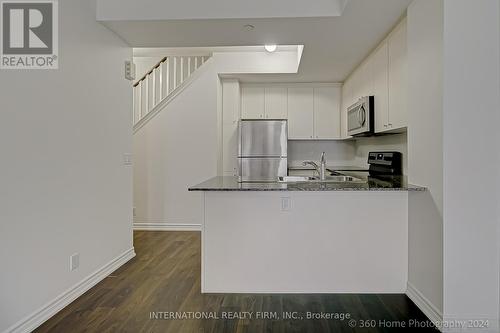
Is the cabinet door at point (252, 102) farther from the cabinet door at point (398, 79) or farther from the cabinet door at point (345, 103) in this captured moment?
the cabinet door at point (398, 79)

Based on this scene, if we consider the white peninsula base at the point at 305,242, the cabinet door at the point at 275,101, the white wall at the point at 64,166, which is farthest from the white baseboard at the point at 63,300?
the cabinet door at the point at 275,101

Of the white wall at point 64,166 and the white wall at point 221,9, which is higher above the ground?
the white wall at point 221,9

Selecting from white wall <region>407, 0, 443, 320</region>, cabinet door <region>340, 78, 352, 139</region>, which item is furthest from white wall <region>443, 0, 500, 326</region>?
cabinet door <region>340, 78, 352, 139</region>

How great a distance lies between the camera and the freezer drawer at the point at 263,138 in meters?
4.71

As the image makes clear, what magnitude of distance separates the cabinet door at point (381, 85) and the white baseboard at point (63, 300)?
299 cm

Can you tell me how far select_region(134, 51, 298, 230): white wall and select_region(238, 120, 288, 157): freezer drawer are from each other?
46 centimetres

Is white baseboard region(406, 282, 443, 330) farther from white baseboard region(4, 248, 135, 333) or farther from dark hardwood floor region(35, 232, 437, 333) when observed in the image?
white baseboard region(4, 248, 135, 333)

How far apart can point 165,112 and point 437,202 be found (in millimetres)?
3949

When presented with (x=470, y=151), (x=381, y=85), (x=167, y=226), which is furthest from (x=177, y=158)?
A: (x=470, y=151)

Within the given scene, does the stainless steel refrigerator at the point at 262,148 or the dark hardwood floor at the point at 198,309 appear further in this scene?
the stainless steel refrigerator at the point at 262,148

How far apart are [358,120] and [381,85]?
0.61 m

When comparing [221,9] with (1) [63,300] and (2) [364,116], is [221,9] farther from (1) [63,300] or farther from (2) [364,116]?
(1) [63,300]

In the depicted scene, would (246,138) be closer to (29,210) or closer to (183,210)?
(183,210)

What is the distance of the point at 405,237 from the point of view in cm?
255
